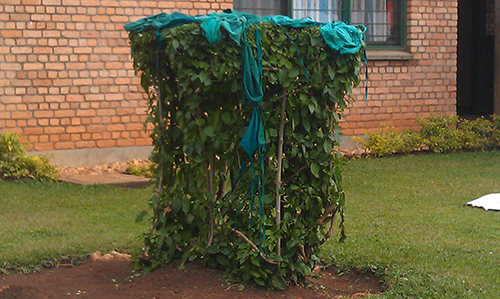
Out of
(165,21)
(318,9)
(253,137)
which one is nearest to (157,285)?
(253,137)

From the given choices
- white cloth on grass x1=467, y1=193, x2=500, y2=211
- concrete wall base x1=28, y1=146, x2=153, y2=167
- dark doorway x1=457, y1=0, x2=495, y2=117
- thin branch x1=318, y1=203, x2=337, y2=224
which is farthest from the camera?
dark doorway x1=457, y1=0, x2=495, y2=117

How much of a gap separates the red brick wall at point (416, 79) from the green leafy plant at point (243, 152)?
Answer: 7.77m

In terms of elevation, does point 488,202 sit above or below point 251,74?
below

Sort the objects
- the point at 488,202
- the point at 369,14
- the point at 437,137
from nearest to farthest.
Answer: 1. the point at 488,202
2. the point at 437,137
3. the point at 369,14

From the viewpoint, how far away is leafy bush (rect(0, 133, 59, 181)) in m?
Answer: 9.31

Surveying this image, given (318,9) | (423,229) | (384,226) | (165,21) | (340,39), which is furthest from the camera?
(318,9)

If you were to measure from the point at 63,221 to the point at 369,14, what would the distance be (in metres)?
7.71

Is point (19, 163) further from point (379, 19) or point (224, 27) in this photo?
point (379, 19)

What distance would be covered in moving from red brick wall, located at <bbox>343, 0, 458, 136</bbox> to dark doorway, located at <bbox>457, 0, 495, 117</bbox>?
15.8 feet

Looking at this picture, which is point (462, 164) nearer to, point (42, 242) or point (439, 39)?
point (439, 39)

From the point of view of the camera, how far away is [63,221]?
7223 millimetres

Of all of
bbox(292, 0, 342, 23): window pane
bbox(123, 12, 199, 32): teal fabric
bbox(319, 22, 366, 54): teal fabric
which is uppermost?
bbox(292, 0, 342, 23): window pane

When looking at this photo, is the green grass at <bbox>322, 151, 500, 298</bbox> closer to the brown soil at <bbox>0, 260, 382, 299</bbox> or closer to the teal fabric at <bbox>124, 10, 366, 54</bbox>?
the brown soil at <bbox>0, 260, 382, 299</bbox>

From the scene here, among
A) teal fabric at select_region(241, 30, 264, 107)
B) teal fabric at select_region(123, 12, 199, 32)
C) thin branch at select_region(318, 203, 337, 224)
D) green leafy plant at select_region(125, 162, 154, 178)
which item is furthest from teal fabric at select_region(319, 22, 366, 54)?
green leafy plant at select_region(125, 162, 154, 178)
